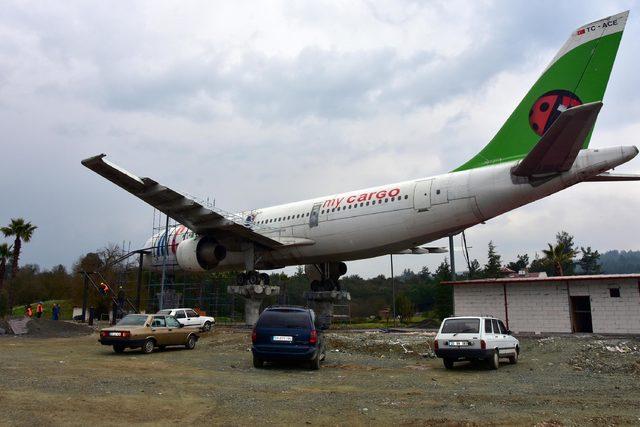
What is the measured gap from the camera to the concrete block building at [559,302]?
21.6 m

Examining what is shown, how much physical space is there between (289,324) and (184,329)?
7.04 m

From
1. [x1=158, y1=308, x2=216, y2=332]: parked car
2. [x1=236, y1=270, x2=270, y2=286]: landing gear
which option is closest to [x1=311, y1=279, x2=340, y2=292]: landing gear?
[x1=236, y1=270, x2=270, y2=286]: landing gear

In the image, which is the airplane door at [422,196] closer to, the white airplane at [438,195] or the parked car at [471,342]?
the white airplane at [438,195]

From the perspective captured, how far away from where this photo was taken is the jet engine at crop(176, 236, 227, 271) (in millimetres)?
26952

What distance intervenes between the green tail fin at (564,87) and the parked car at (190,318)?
15.4 m

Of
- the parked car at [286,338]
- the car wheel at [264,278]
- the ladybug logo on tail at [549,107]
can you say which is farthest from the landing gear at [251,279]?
the ladybug logo on tail at [549,107]

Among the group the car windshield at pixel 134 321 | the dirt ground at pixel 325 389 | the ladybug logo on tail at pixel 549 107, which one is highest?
the ladybug logo on tail at pixel 549 107

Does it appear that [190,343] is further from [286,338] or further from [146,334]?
[286,338]

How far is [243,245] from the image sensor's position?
28.0 meters

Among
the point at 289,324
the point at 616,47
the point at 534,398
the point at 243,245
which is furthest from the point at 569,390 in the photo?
the point at 243,245

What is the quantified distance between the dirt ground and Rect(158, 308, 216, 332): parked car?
7.68 m

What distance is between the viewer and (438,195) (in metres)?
20.9

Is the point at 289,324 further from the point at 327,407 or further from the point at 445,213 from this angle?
the point at 445,213

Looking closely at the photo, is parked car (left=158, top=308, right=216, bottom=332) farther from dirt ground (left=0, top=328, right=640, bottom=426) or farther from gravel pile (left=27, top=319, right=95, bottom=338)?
dirt ground (left=0, top=328, right=640, bottom=426)
